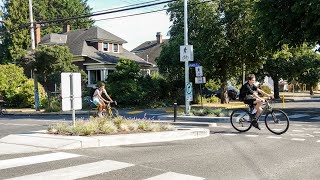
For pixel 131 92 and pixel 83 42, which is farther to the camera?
pixel 83 42

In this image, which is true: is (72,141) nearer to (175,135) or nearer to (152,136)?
(152,136)

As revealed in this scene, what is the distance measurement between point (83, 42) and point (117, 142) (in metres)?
35.8

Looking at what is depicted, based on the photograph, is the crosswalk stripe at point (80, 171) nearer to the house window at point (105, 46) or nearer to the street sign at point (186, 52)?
the street sign at point (186, 52)

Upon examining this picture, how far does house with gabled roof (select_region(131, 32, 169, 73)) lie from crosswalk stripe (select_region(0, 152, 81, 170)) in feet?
157

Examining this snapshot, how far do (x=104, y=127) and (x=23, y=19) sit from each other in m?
53.1

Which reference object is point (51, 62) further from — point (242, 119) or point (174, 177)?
point (174, 177)

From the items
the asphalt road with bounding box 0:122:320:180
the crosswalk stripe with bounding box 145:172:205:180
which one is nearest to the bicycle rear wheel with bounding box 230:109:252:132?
the asphalt road with bounding box 0:122:320:180

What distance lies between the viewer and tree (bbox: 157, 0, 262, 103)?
28.3 metres

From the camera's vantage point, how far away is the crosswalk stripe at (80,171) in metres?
6.39

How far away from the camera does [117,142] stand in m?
9.68

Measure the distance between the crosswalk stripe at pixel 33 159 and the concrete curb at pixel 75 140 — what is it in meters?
0.71

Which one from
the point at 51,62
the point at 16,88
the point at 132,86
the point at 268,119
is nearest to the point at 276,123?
the point at 268,119

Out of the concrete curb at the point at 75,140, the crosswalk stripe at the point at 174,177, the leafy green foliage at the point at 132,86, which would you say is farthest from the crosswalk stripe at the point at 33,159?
the leafy green foliage at the point at 132,86

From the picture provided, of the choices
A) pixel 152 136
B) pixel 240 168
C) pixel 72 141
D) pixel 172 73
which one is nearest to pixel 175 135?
pixel 152 136
